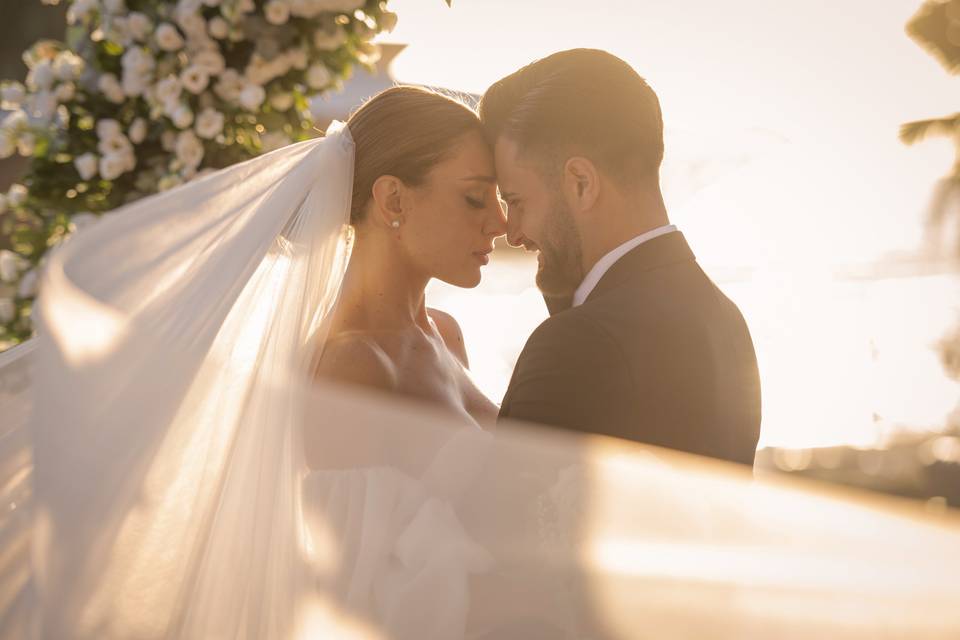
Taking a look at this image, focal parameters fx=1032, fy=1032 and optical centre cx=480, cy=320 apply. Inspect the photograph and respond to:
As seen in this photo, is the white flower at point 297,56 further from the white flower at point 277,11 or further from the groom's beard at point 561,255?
the groom's beard at point 561,255

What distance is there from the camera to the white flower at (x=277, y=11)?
12.4 feet

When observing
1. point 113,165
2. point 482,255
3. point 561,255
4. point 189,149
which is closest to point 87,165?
point 113,165

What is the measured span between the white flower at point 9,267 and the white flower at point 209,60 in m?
1.09

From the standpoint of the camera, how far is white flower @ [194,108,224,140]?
152 inches

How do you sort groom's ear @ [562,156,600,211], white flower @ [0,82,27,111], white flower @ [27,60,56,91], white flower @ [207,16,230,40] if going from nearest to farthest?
groom's ear @ [562,156,600,211] → white flower @ [207,16,230,40] → white flower @ [27,60,56,91] → white flower @ [0,82,27,111]

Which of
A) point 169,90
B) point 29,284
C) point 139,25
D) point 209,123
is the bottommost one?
point 29,284

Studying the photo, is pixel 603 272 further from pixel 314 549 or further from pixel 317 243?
pixel 314 549

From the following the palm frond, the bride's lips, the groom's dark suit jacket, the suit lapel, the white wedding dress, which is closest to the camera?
the white wedding dress

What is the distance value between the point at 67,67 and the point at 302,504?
2171 millimetres


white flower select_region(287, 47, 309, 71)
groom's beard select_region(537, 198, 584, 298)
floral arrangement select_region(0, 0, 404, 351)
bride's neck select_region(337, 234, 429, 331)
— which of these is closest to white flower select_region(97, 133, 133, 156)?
floral arrangement select_region(0, 0, 404, 351)

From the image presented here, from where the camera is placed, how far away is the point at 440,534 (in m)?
2.81

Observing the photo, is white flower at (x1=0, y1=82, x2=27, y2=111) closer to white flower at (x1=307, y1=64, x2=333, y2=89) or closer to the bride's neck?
white flower at (x1=307, y1=64, x2=333, y2=89)

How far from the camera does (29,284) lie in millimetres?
4059

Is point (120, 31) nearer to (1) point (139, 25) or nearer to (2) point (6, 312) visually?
(1) point (139, 25)
